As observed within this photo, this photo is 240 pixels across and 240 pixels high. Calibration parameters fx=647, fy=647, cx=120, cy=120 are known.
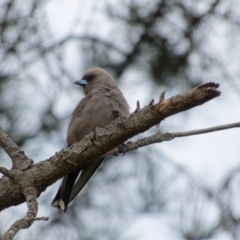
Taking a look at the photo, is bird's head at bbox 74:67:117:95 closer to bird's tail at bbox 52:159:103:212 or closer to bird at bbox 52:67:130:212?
bird at bbox 52:67:130:212

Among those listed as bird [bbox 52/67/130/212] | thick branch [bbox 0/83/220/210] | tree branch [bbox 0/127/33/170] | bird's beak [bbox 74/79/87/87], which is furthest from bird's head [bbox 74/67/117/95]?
thick branch [bbox 0/83/220/210]

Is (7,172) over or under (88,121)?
under

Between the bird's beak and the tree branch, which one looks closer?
the tree branch

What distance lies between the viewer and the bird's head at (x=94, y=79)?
5.74m

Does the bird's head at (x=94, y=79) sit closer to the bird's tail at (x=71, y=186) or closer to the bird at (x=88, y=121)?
the bird at (x=88, y=121)

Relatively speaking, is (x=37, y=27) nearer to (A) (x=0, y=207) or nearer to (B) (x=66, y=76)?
(B) (x=66, y=76)

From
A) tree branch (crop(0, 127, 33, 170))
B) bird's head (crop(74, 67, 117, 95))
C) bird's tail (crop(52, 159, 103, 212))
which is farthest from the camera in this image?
Answer: bird's head (crop(74, 67, 117, 95))

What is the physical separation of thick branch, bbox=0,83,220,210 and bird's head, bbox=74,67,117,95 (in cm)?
214

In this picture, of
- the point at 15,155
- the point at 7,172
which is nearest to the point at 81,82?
the point at 15,155

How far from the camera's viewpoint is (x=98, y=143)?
11.1ft

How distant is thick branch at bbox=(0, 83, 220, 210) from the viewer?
3.04 meters

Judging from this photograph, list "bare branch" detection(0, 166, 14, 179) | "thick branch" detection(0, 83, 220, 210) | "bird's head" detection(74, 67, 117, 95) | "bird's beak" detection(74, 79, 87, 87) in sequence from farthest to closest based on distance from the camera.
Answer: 1. "bird's beak" detection(74, 79, 87, 87)
2. "bird's head" detection(74, 67, 117, 95)
3. "bare branch" detection(0, 166, 14, 179)
4. "thick branch" detection(0, 83, 220, 210)

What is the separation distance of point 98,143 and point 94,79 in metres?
2.63

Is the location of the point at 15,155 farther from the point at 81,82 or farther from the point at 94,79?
the point at 81,82
